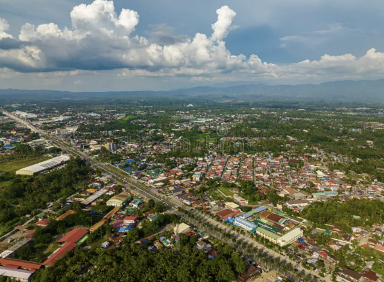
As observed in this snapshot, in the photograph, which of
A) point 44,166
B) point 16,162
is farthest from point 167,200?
point 16,162

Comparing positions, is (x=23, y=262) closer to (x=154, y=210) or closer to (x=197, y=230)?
(x=154, y=210)

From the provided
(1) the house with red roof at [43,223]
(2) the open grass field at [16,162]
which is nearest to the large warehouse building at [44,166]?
(2) the open grass field at [16,162]

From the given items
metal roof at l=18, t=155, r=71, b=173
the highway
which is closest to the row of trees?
metal roof at l=18, t=155, r=71, b=173

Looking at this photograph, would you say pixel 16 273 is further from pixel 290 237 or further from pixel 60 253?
pixel 290 237

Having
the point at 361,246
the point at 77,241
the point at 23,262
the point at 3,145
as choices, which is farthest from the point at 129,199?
the point at 3,145

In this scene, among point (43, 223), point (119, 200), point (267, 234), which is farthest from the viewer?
point (119, 200)
